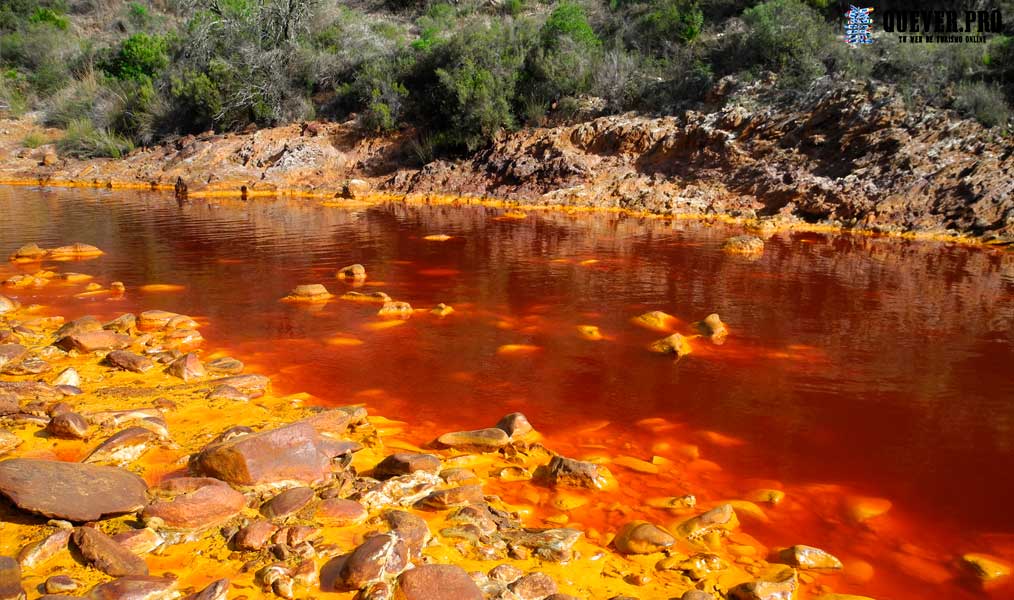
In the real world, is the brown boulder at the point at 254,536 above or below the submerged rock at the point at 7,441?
below

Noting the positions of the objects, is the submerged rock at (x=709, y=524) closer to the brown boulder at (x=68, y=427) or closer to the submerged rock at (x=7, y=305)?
the brown boulder at (x=68, y=427)

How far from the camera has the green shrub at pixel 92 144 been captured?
851 inches

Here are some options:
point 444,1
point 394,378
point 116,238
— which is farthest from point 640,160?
point 444,1

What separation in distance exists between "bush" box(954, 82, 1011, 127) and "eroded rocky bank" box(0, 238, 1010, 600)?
12.1 meters

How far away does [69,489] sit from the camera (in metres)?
2.53

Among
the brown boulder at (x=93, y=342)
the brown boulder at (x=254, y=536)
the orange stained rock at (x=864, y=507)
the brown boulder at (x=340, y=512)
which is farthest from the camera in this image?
the brown boulder at (x=93, y=342)

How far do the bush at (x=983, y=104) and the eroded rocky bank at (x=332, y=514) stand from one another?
12.1 m

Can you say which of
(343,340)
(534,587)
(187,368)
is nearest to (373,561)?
(534,587)

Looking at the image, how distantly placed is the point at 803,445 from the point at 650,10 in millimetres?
18936

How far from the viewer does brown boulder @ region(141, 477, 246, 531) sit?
2.54 meters

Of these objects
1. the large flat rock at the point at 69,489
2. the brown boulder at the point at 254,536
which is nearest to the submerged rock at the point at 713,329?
the brown boulder at the point at 254,536

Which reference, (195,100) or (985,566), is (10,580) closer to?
(985,566)

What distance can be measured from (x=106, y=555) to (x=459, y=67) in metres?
17.8

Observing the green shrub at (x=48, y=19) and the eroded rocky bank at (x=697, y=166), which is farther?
the green shrub at (x=48, y=19)
